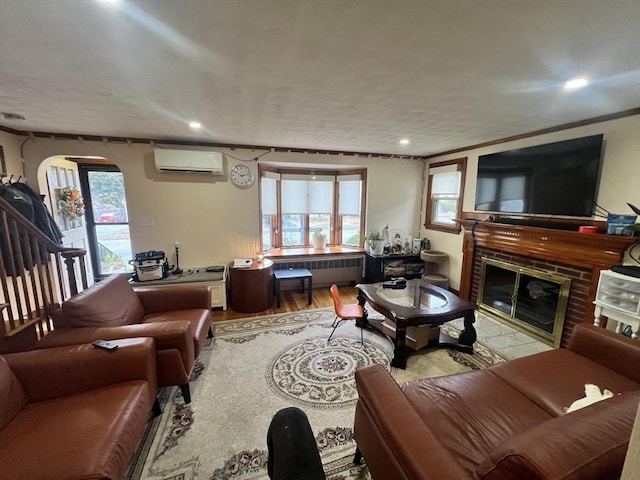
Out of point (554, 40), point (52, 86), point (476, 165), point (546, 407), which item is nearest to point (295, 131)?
point (52, 86)

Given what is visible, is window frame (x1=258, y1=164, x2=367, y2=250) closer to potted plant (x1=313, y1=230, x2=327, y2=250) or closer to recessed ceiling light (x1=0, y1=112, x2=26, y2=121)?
potted plant (x1=313, y1=230, x2=327, y2=250)

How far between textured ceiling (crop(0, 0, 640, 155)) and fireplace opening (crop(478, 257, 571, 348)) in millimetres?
1641

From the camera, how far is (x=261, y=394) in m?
2.10

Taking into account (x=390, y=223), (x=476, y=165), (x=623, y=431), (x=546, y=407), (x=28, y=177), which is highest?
(x=476, y=165)

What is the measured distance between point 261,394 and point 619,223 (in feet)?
10.8

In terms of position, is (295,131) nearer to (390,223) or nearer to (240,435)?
(390,223)

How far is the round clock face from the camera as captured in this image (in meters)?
3.87

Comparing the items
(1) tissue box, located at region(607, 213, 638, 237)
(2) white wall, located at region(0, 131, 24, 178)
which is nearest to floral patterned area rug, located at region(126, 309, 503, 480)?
(1) tissue box, located at region(607, 213, 638, 237)

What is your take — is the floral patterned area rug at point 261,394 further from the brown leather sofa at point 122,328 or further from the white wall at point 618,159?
the white wall at point 618,159

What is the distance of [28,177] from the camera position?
320cm

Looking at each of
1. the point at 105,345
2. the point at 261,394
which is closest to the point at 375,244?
the point at 261,394

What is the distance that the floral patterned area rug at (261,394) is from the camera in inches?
61.3

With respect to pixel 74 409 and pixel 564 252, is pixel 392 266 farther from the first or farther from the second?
pixel 74 409

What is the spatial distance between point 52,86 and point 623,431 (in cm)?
340
